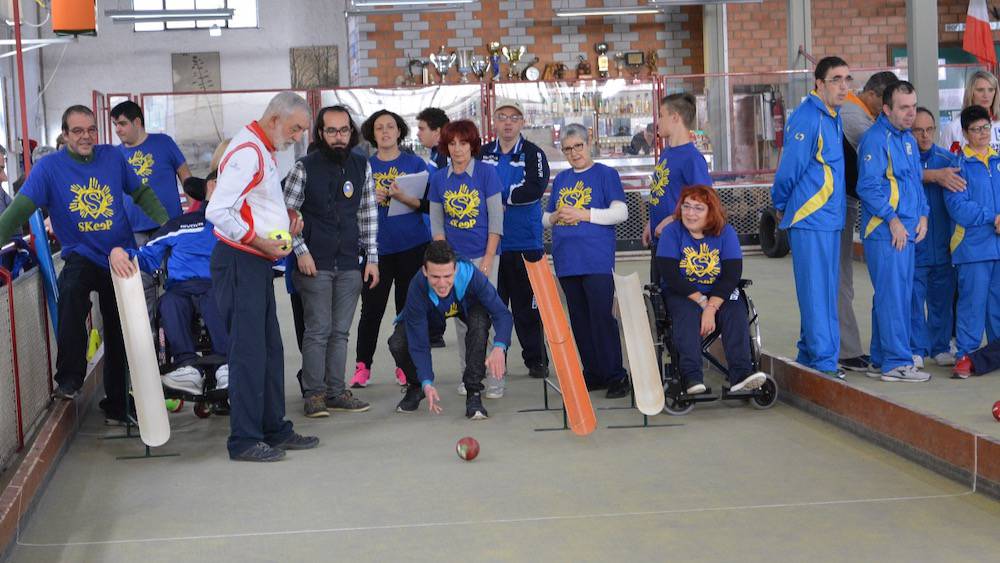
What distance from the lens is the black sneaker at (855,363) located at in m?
6.48

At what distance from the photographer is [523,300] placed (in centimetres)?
734

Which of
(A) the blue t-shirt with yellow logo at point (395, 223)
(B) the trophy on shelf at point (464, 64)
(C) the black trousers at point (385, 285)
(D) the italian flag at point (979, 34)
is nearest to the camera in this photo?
(C) the black trousers at point (385, 285)

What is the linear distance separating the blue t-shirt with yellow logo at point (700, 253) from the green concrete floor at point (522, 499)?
2.22 ft

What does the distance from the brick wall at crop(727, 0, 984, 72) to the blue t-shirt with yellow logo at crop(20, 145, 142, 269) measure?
13.7m

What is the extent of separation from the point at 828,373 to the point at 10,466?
3.79 metres

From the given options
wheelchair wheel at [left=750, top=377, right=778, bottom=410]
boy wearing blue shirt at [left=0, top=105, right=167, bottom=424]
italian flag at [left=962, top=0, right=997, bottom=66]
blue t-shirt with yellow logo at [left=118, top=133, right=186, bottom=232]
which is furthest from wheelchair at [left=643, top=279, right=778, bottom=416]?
italian flag at [left=962, top=0, right=997, bottom=66]

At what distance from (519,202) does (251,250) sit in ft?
7.42

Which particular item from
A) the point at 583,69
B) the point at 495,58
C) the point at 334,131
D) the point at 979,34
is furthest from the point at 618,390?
the point at 495,58

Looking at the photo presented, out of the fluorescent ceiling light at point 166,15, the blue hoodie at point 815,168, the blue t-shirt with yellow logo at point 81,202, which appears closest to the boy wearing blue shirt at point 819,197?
the blue hoodie at point 815,168

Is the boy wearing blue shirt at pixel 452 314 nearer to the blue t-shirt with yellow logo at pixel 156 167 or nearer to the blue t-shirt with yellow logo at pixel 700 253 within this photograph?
the blue t-shirt with yellow logo at pixel 700 253

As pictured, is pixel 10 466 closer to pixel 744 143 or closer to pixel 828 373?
pixel 828 373

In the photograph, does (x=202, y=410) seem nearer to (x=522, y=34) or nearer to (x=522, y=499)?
(x=522, y=499)

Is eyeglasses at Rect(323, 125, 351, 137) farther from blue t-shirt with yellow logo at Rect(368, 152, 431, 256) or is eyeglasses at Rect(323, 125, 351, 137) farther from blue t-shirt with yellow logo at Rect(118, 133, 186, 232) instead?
blue t-shirt with yellow logo at Rect(118, 133, 186, 232)

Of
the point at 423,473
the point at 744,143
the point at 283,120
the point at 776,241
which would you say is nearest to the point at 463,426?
the point at 423,473
